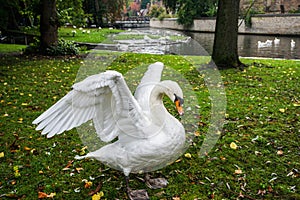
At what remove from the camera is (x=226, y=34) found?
9383 millimetres

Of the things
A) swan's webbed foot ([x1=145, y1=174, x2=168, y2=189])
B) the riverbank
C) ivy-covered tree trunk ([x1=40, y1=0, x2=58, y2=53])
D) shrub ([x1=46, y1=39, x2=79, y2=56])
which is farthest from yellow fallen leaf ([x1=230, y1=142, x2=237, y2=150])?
the riverbank

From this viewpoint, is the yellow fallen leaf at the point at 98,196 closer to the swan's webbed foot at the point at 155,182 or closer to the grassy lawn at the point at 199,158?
the grassy lawn at the point at 199,158

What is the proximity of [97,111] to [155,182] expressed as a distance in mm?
1172

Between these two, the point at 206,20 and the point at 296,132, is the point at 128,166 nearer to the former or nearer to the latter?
the point at 296,132

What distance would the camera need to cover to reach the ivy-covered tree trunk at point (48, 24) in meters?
12.7

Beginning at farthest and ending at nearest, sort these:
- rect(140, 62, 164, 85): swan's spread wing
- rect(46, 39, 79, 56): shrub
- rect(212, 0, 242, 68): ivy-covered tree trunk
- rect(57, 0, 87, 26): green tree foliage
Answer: rect(57, 0, 87, 26): green tree foliage
rect(46, 39, 79, 56): shrub
rect(212, 0, 242, 68): ivy-covered tree trunk
rect(140, 62, 164, 85): swan's spread wing

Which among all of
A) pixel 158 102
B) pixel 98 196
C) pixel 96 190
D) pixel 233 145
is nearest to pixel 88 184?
pixel 96 190

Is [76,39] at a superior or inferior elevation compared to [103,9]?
inferior

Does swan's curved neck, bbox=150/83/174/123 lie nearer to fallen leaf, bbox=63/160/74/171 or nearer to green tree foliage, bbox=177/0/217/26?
fallen leaf, bbox=63/160/74/171

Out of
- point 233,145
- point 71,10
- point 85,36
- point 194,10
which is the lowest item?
point 233,145

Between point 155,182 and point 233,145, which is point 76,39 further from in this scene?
point 155,182

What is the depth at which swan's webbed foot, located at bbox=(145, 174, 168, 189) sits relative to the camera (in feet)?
11.8

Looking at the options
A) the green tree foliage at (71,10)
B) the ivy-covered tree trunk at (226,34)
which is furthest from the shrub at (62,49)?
the ivy-covered tree trunk at (226,34)

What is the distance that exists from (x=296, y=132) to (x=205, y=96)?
247 centimetres
